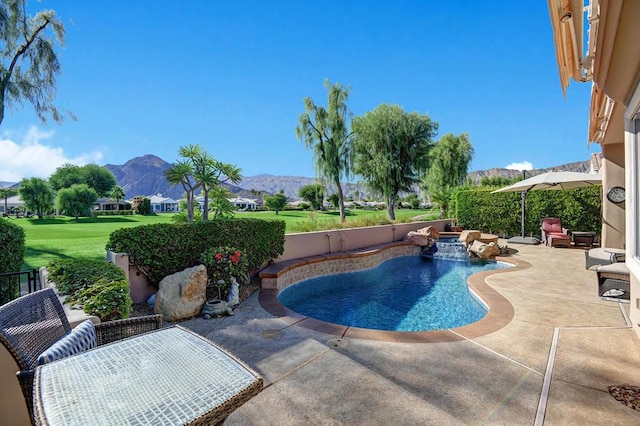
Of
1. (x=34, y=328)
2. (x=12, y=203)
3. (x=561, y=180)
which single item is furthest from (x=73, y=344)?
(x=12, y=203)

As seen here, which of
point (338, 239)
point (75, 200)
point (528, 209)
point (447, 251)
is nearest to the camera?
point (338, 239)

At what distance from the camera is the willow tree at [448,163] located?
19203 mm

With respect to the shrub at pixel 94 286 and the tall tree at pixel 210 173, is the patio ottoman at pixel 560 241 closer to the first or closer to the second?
the tall tree at pixel 210 173

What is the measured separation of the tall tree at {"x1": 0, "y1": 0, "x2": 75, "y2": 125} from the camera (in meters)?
9.59

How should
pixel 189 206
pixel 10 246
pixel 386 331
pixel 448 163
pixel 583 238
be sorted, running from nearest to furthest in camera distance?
1. pixel 386 331
2. pixel 10 246
3. pixel 189 206
4. pixel 583 238
5. pixel 448 163

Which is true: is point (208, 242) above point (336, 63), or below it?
below

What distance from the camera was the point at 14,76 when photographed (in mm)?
10000

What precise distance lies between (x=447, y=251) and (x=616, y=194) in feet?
16.3

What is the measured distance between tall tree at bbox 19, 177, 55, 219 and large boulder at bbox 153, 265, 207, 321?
39.9m

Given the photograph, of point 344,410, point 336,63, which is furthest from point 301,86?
point 344,410

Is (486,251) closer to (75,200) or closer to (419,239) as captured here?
(419,239)

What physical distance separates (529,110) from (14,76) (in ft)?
86.0

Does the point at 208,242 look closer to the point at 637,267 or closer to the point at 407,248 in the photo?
the point at 637,267

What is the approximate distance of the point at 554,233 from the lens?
11227 mm
